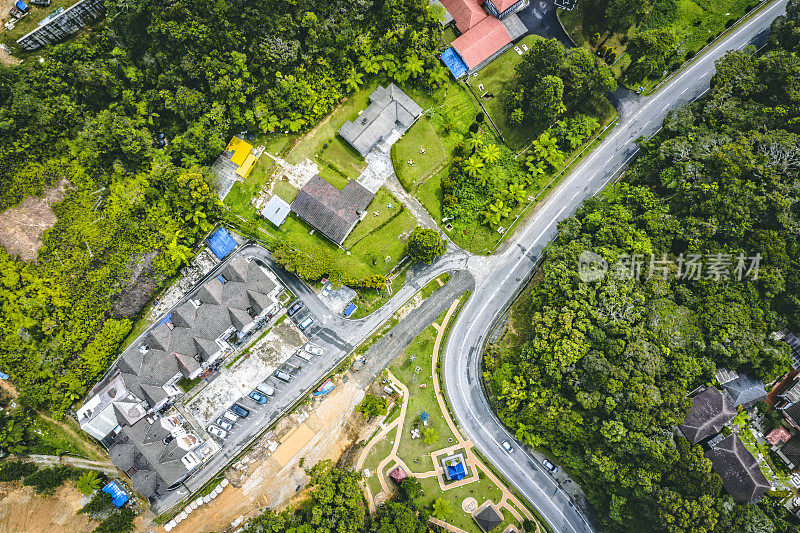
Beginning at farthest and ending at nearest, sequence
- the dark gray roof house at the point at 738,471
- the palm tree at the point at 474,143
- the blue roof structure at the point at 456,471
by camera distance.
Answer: the palm tree at the point at 474,143, the blue roof structure at the point at 456,471, the dark gray roof house at the point at 738,471

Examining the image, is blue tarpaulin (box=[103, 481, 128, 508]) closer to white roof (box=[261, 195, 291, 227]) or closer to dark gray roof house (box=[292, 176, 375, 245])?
white roof (box=[261, 195, 291, 227])

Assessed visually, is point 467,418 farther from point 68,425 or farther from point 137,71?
point 137,71

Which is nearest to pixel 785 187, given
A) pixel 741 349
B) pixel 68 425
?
pixel 741 349

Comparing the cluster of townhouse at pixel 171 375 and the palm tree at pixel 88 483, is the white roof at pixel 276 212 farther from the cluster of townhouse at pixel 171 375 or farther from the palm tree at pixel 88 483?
the palm tree at pixel 88 483

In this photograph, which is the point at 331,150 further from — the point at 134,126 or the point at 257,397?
the point at 257,397

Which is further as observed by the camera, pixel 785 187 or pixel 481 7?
pixel 481 7

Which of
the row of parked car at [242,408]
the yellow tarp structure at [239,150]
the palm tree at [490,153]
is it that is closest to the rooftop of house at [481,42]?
the palm tree at [490,153]

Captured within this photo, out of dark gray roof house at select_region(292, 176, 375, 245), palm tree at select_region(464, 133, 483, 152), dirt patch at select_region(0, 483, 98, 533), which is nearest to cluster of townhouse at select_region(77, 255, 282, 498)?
dirt patch at select_region(0, 483, 98, 533)
